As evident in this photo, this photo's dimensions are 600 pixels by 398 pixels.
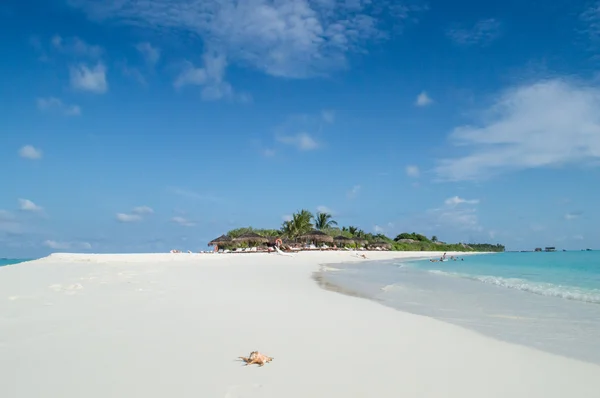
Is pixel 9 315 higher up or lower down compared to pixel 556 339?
higher up

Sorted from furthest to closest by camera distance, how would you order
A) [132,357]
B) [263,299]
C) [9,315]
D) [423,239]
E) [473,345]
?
[423,239]
[263,299]
[9,315]
[473,345]
[132,357]

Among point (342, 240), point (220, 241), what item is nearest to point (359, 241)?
point (342, 240)

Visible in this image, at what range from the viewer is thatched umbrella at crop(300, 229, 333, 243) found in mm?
49438

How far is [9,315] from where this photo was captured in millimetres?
5703

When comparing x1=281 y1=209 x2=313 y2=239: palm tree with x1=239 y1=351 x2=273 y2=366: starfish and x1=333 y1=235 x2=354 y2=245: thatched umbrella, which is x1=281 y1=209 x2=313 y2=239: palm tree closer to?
x1=333 y1=235 x2=354 y2=245: thatched umbrella

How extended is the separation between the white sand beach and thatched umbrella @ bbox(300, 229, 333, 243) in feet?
140

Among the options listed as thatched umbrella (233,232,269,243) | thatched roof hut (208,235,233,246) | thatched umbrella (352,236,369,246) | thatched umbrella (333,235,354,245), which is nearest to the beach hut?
thatched umbrella (352,236,369,246)

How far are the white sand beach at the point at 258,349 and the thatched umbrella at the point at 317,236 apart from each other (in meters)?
42.8

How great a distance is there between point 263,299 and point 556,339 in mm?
4925

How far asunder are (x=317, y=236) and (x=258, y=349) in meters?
45.4

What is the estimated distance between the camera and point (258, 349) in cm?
422

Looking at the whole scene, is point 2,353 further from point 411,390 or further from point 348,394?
point 411,390

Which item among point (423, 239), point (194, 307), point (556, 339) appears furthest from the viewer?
point (423, 239)

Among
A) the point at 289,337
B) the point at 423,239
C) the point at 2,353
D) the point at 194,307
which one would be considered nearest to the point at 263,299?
the point at 194,307
